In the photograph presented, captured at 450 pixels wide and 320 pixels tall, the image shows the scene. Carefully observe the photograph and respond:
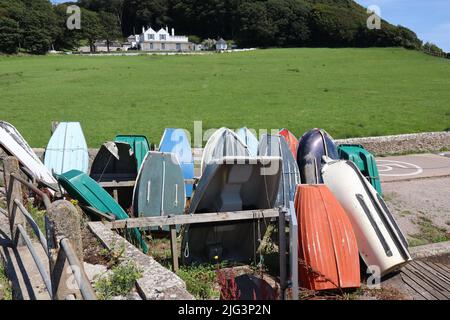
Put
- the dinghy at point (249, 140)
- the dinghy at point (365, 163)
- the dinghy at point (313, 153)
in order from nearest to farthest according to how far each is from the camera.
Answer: the dinghy at point (313, 153) → the dinghy at point (365, 163) → the dinghy at point (249, 140)

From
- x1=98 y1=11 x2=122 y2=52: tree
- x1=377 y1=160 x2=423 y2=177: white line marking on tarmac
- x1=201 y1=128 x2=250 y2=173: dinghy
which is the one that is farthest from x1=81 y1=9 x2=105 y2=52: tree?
x1=201 y1=128 x2=250 y2=173: dinghy

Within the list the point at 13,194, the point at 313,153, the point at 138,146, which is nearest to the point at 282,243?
the point at 13,194

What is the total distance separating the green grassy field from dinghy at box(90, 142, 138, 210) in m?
4.66

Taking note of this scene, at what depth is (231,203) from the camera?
582 cm

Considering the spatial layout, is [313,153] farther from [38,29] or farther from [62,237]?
[38,29]

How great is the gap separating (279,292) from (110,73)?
3444 cm

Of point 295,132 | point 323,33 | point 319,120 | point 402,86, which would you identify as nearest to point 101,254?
point 295,132

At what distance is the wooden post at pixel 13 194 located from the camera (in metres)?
5.32

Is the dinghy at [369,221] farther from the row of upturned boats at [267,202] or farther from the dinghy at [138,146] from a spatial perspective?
the dinghy at [138,146]

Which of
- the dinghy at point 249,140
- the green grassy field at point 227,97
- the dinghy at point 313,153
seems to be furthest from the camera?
the green grassy field at point 227,97

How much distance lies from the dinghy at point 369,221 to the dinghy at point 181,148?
3.25 m

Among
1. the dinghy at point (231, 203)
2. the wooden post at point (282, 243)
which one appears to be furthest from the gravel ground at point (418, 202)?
the wooden post at point (282, 243)

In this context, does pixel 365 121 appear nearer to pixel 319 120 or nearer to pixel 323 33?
pixel 319 120

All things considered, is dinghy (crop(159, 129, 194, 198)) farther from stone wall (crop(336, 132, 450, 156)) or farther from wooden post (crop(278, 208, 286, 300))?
stone wall (crop(336, 132, 450, 156))
